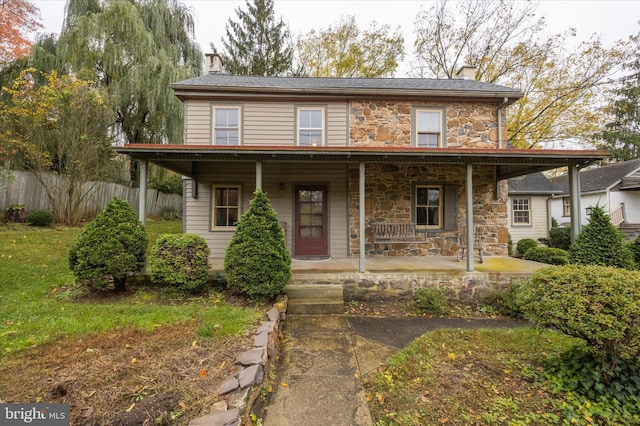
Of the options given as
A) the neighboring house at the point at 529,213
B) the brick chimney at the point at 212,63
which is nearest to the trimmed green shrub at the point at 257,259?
the brick chimney at the point at 212,63

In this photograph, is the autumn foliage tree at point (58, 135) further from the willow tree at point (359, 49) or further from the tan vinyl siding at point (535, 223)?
the tan vinyl siding at point (535, 223)

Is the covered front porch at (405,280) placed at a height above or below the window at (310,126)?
below

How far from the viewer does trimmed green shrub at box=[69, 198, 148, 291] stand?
4.35 m

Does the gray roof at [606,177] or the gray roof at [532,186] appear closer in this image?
the gray roof at [532,186]

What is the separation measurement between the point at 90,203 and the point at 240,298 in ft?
32.0

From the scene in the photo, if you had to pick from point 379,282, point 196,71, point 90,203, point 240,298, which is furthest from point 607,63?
point 90,203

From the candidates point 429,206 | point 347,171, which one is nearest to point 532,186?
point 429,206

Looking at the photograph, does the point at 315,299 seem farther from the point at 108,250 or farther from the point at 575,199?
the point at 575,199

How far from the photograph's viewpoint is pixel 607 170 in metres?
15.8

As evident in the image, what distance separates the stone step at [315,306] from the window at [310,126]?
4255 mm

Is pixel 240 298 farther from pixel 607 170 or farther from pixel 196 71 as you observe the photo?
pixel 607 170

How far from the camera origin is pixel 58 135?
9023 millimetres

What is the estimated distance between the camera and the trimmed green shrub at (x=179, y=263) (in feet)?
14.8

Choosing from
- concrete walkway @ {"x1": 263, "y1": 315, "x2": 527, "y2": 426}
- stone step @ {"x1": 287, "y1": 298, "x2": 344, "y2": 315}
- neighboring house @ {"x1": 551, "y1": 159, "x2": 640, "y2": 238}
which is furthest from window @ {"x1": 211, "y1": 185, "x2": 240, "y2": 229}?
neighboring house @ {"x1": 551, "y1": 159, "x2": 640, "y2": 238}
